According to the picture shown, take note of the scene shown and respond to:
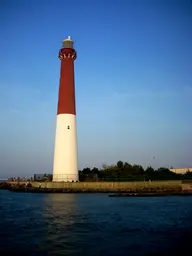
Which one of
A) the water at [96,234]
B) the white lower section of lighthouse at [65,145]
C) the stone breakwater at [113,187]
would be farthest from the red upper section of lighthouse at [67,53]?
the water at [96,234]

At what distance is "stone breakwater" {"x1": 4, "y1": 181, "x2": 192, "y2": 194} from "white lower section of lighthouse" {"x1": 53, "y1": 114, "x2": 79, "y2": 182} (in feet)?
5.99

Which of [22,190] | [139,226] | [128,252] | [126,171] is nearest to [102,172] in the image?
[126,171]

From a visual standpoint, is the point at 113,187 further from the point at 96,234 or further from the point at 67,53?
the point at 96,234

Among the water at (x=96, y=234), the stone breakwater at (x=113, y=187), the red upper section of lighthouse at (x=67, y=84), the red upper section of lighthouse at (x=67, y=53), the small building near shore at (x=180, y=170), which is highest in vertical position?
the red upper section of lighthouse at (x=67, y=53)

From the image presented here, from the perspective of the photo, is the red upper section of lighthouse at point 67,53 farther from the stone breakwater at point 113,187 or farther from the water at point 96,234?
the water at point 96,234

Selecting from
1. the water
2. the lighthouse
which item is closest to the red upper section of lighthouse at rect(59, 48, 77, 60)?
the lighthouse

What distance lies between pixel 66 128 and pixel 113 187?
9.95 meters

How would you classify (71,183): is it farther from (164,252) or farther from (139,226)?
(164,252)

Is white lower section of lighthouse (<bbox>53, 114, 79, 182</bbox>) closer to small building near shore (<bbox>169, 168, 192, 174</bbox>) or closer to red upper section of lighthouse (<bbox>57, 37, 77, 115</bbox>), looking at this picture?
red upper section of lighthouse (<bbox>57, 37, 77, 115</bbox>)

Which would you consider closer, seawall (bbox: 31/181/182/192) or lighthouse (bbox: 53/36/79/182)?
Result: lighthouse (bbox: 53/36/79/182)

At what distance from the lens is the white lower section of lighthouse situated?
38.6m

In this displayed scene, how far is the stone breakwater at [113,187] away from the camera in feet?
131

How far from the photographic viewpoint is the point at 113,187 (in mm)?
42688

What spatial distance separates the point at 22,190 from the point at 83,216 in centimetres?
2908
